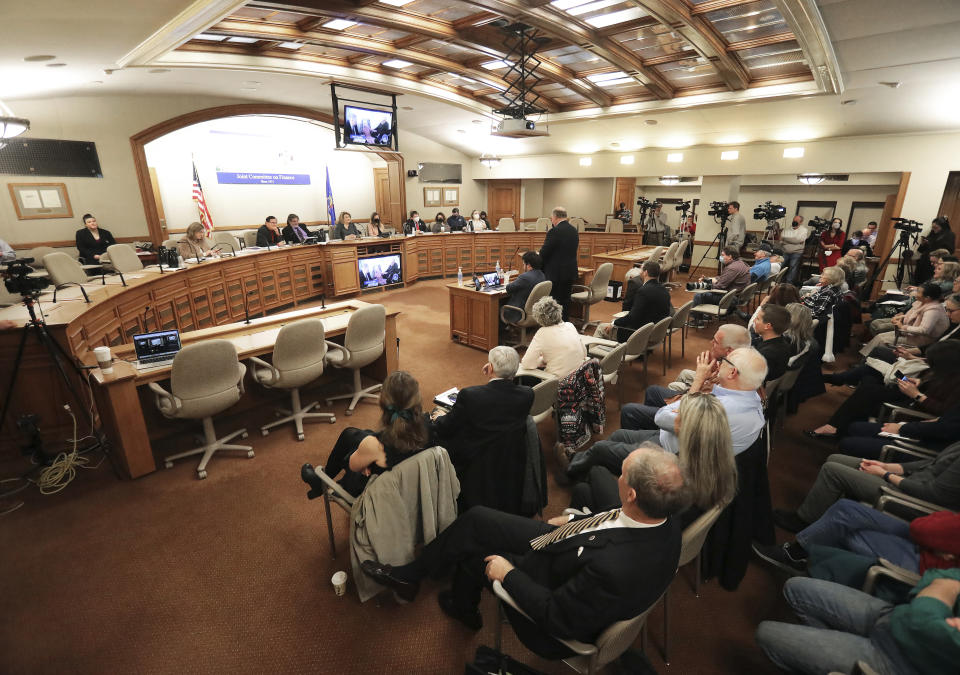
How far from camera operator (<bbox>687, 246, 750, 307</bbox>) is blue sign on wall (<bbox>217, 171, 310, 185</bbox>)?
30.3ft

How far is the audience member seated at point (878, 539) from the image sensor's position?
178cm

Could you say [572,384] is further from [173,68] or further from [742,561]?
[173,68]

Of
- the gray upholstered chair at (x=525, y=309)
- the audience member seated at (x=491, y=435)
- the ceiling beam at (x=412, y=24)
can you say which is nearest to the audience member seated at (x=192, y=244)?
the ceiling beam at (x=412, y=24)

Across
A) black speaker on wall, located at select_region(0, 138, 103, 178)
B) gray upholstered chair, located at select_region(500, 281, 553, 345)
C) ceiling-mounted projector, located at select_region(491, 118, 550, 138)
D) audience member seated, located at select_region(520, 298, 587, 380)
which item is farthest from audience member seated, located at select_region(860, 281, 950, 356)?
black speaker on wall, located at select_region(0, 138, 103, 178)

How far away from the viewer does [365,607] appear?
7.67 feet

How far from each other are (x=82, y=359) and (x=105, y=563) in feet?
5.20

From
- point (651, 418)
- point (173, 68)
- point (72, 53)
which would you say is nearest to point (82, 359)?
point (72, 53)

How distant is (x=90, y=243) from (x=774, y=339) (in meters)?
9.42

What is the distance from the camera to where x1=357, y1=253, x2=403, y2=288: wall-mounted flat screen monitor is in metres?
9.13

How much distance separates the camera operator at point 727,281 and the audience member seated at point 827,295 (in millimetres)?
1227

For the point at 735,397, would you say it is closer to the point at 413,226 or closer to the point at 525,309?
the point at 525,309

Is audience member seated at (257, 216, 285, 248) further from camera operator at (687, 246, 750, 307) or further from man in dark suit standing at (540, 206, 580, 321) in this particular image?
camera operator at (687, 246, 750, 307)

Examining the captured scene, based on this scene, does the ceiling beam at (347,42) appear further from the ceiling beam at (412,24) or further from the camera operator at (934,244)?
the camera operator at (934,244)

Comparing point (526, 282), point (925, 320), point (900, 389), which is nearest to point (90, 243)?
point (526, 282)
